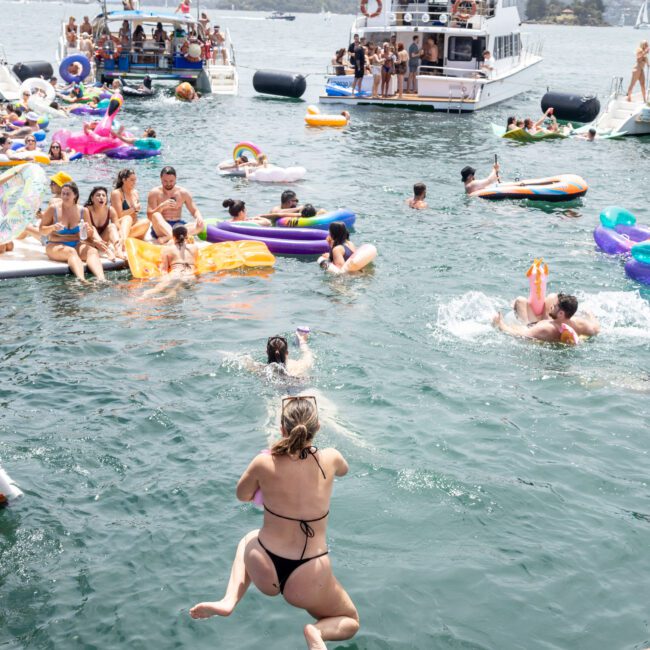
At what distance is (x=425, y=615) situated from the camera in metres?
5.58

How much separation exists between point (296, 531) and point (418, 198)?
12.4 metres

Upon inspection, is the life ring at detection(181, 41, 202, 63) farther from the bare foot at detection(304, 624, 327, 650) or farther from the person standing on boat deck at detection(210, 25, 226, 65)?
the bare foot at detection(304, 624, 327, 650)

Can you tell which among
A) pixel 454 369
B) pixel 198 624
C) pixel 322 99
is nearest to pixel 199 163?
pixel 322 99

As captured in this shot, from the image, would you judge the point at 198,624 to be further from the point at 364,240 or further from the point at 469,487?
the point at 364,240

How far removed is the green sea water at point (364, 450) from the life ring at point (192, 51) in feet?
67.6

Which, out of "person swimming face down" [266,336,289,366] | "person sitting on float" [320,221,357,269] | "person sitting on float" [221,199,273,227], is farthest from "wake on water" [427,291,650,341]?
"person sitting on float" [221,199,273,227]

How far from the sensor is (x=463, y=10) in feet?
93.8

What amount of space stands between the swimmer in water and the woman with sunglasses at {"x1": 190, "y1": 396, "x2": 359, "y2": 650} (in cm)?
725

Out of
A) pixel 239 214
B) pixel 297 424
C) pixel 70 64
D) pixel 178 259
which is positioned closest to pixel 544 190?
pixel 239 214

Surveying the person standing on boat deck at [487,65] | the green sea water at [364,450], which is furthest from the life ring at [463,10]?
the green sea water at [364,450]

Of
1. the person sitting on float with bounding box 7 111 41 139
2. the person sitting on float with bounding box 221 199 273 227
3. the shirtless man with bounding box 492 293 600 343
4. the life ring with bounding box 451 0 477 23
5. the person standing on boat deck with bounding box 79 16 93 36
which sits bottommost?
the shirtless man with bounding box 492 293 600 343

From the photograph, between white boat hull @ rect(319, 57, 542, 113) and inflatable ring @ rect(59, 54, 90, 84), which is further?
inflatable ring @ rect(59, 54, 90, 84)

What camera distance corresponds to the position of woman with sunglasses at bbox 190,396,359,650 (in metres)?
4.75

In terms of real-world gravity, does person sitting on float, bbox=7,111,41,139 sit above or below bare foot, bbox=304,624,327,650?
above
